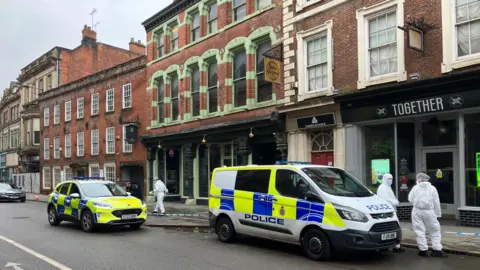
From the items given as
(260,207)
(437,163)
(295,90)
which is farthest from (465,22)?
(260,207)

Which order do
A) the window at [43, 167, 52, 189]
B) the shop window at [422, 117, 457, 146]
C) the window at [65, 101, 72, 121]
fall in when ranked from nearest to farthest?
1. the shop window at [422, 117, 457, 146]
2. the window at [65, 101, 72, 121]
3. the window at [43, 167, 52, 189]

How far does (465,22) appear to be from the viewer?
11555 millimetres

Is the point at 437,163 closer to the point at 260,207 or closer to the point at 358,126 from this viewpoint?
the point at 358,126

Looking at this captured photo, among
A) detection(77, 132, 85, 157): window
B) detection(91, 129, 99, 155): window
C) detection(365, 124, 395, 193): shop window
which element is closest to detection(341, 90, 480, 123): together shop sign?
detection(365, 124, 395, 193): shop window

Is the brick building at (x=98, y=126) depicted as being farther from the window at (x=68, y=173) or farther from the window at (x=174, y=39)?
the window at (x=174, y=39)

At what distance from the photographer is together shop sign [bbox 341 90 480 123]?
11297mm

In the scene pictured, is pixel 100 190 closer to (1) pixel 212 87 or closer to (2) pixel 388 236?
(2) pixel 388 236

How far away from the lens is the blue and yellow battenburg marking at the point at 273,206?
26.5 feet

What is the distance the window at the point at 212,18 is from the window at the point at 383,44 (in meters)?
9.15

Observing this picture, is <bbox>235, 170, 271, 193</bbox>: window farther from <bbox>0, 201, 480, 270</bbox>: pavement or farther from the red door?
the red door

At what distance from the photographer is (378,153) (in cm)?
1406

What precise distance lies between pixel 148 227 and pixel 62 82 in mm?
28978

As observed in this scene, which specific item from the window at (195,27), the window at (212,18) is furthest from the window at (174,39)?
the window at (212,18)

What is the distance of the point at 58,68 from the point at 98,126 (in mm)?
12019
